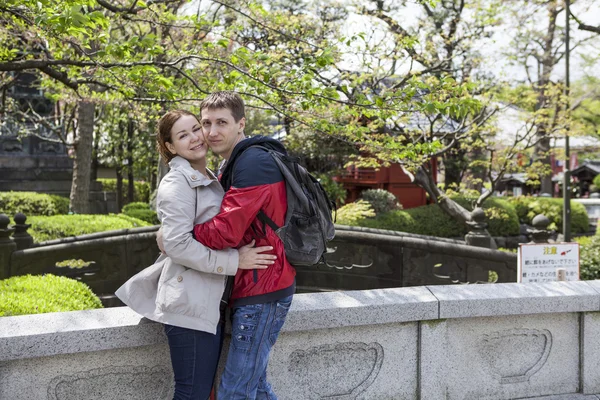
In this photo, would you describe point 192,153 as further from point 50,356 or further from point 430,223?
point 430,223

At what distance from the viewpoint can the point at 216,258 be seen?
8.04 feet

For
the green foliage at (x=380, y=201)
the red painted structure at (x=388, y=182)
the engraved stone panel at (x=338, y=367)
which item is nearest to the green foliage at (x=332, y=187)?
the green foliage at (x=380, y=201)

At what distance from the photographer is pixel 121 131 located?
24.3 metres

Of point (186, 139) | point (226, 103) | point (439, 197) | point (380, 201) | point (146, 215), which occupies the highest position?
point (226, 103)

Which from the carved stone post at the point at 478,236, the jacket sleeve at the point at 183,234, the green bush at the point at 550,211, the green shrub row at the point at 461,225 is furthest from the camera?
the green bush at the point at 550,211

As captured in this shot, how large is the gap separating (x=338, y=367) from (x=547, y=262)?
4180mm

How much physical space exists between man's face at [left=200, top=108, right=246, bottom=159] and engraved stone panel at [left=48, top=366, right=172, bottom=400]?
55.2 inches

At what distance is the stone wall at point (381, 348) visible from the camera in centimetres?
287

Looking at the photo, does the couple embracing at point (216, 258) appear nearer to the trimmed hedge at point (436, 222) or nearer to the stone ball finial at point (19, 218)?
the stone ball finial at point (19, 218)

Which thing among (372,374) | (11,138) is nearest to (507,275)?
(372,374)

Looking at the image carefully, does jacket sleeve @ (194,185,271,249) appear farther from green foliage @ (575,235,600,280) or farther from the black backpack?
green foliage @ (575,235,600,280)

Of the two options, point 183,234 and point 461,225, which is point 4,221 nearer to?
point 183,234

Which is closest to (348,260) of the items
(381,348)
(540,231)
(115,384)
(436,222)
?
(540,231)

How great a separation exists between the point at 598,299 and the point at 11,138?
20.4 metres
